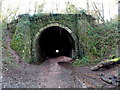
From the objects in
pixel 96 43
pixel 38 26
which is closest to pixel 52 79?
pixel 96 43

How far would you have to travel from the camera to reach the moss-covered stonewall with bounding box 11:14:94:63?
38.0ft

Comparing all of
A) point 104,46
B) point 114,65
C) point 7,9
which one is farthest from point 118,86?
point 7,9

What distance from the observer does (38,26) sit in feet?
41.0

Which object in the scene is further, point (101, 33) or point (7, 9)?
point (7, 9)

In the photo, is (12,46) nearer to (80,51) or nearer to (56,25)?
(56,25)

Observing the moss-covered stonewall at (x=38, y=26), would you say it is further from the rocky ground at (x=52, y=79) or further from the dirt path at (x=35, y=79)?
the dirt path at (x=35, y=79)

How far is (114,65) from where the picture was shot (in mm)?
7312

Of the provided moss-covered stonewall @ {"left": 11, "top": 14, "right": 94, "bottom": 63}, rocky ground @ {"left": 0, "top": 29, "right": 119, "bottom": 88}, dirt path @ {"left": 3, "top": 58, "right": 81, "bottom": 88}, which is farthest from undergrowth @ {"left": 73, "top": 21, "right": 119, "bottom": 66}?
dirt path @ {"left": 3, "top": 58, "right": 81, "bottom": 88}

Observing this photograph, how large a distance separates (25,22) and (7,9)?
6.23 metres

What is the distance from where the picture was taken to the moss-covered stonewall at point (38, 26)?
11.6m

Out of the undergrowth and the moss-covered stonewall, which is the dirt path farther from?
the moss-covered stonewall

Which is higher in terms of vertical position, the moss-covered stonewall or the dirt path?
the moss-covered stonewall

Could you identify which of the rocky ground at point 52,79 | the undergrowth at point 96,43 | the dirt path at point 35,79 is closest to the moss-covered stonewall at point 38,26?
the undergrowth at point 96,43

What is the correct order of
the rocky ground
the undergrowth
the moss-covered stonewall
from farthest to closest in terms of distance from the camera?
the moss-covered stonewall → the undergrowth → the rocky ground
